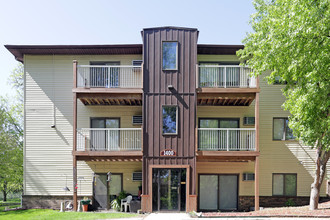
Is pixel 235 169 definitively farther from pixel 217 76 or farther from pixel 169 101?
pixel 169 101

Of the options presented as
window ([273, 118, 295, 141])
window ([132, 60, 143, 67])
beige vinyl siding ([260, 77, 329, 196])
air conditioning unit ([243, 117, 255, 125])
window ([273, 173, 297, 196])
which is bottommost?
window ([273, 173, 297, 196])

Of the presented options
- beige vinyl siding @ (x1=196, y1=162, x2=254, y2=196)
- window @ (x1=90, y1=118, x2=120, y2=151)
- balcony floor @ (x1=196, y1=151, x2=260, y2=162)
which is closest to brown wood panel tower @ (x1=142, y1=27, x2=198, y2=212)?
balcony floor @ (x1=196, y1=151, x2=260, y2=162)

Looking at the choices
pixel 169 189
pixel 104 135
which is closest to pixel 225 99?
pixel 169 189

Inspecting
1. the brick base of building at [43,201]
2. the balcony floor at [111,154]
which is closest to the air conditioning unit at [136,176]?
the balcony floor at [111,154]

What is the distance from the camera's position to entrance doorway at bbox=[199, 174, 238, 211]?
14875 millimetres

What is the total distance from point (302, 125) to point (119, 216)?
355 inches

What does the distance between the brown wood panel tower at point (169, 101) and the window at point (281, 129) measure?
17.7ft

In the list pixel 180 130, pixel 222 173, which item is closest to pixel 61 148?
pixel 180 130

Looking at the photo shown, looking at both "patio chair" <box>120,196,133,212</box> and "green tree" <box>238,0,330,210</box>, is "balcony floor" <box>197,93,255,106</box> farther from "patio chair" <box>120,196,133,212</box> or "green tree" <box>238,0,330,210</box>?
"patio chair" <box>120,196,133,212</box>

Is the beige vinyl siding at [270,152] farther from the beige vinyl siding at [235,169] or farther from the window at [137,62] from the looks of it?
the window at [137,62]

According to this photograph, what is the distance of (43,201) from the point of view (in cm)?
1505

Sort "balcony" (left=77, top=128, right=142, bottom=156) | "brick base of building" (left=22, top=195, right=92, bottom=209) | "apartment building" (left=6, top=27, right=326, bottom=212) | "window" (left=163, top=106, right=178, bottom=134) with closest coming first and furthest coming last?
"window" (left=163, top=106, right=178, bottom=134)
"apartment building" (left=6, top=27, right=326, bottom=212)
"balcony" (left=77, top=128, right=142, bottom=156)
"brick base of building" (left=22, top=195, right=92, bottom=209)

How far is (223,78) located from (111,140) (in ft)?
23.9

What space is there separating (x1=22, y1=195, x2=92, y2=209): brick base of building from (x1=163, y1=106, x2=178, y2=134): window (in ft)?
20.3
